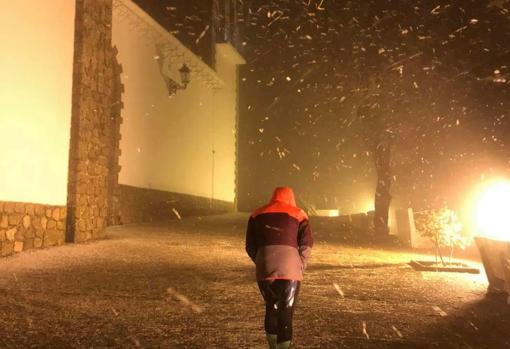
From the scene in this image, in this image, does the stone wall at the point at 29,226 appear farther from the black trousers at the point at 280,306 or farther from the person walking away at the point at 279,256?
the black trousers at the point at 280,306

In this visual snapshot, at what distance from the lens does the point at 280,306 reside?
158 inches

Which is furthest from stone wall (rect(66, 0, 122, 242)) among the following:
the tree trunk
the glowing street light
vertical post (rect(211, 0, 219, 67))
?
vertical post (rect(211, 0, 219, 67))

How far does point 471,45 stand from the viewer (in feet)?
49.4

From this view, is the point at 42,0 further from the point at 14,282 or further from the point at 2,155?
the point at 14,282

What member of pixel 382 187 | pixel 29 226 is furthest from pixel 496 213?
pixel 29 226

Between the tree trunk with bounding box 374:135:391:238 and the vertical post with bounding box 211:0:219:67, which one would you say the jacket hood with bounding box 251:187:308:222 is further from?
the vertical post with bounding box 211:0:219:67

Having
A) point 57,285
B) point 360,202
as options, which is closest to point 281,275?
point 57,285

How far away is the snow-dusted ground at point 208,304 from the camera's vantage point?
15.7 ft

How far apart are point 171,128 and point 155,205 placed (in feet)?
10.8

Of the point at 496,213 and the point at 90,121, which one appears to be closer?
the point at 496,213

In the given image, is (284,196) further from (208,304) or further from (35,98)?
(35,98)

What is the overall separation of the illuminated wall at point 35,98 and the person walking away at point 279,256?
242 inches

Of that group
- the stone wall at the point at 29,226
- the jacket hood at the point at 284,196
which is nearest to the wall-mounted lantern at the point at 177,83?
the stone wall at the point at 29,226

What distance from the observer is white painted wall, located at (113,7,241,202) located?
15.3m
